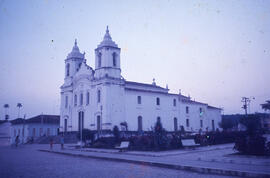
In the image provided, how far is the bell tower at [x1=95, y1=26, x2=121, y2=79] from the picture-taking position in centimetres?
3756

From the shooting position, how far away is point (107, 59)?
123ft

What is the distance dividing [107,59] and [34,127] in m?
21.0

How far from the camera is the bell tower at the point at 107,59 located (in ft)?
123

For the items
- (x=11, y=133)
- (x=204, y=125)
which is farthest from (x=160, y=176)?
(x=11, y=133)

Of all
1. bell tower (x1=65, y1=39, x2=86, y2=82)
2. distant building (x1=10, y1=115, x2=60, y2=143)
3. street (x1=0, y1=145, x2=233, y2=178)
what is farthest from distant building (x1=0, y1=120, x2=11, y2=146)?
street (x1=0, y1=145, x2=233, y2=178)

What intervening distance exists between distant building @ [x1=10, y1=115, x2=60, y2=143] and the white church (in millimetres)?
7416

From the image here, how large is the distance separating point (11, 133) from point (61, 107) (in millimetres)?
15509

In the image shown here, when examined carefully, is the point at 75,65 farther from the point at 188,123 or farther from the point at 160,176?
the point at 160,176

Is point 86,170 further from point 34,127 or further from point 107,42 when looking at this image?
point 34,127

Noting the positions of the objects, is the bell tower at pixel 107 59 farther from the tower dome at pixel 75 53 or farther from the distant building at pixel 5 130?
the distant building at pixel 5 130

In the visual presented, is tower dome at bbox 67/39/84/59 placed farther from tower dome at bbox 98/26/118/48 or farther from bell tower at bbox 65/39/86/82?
tower dome at bbox 98/26/118/48

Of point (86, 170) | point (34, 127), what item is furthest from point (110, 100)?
point (86, 170)

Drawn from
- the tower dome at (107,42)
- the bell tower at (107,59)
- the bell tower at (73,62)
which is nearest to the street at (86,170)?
the bell tower at (107,59)

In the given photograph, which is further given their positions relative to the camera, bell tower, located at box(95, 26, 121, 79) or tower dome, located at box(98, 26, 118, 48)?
tower dome, located at box(98, 26, 118, 48)
